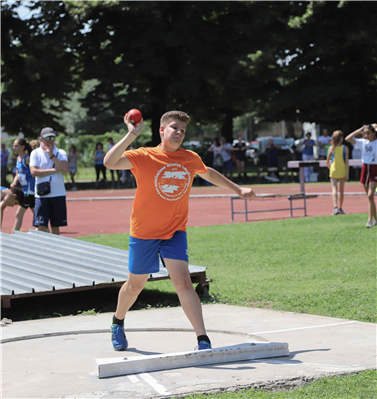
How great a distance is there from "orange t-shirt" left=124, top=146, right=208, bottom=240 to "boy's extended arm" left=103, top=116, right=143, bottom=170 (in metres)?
0.06

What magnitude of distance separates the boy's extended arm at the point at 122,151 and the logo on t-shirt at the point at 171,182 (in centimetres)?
25

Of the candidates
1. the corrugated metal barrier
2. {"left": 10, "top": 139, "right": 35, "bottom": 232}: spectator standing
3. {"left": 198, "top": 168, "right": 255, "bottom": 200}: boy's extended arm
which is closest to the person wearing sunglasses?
the corrugated metal barrier

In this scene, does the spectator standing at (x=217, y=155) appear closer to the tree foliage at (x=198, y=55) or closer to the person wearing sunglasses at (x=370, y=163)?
the tree foliage at (x=198, y=55)

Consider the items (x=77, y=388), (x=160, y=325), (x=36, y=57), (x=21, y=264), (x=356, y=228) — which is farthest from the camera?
(x=36, y=57)

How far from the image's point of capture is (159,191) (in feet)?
16.1

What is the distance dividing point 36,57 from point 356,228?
903 inches

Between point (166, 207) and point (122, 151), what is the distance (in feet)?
1.89

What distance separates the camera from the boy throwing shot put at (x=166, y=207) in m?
4.89

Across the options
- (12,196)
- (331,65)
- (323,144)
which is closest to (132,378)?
(12,196)

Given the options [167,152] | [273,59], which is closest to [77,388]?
[167,152]

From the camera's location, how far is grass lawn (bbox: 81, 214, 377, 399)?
4.26 meters

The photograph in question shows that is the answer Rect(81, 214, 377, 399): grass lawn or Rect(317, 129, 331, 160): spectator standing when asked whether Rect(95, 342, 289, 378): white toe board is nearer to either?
Rect(81, 214, 377, 399): grass lawn

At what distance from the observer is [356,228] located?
12.1 metres

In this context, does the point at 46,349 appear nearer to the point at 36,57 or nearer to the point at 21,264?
the point at 21,264
